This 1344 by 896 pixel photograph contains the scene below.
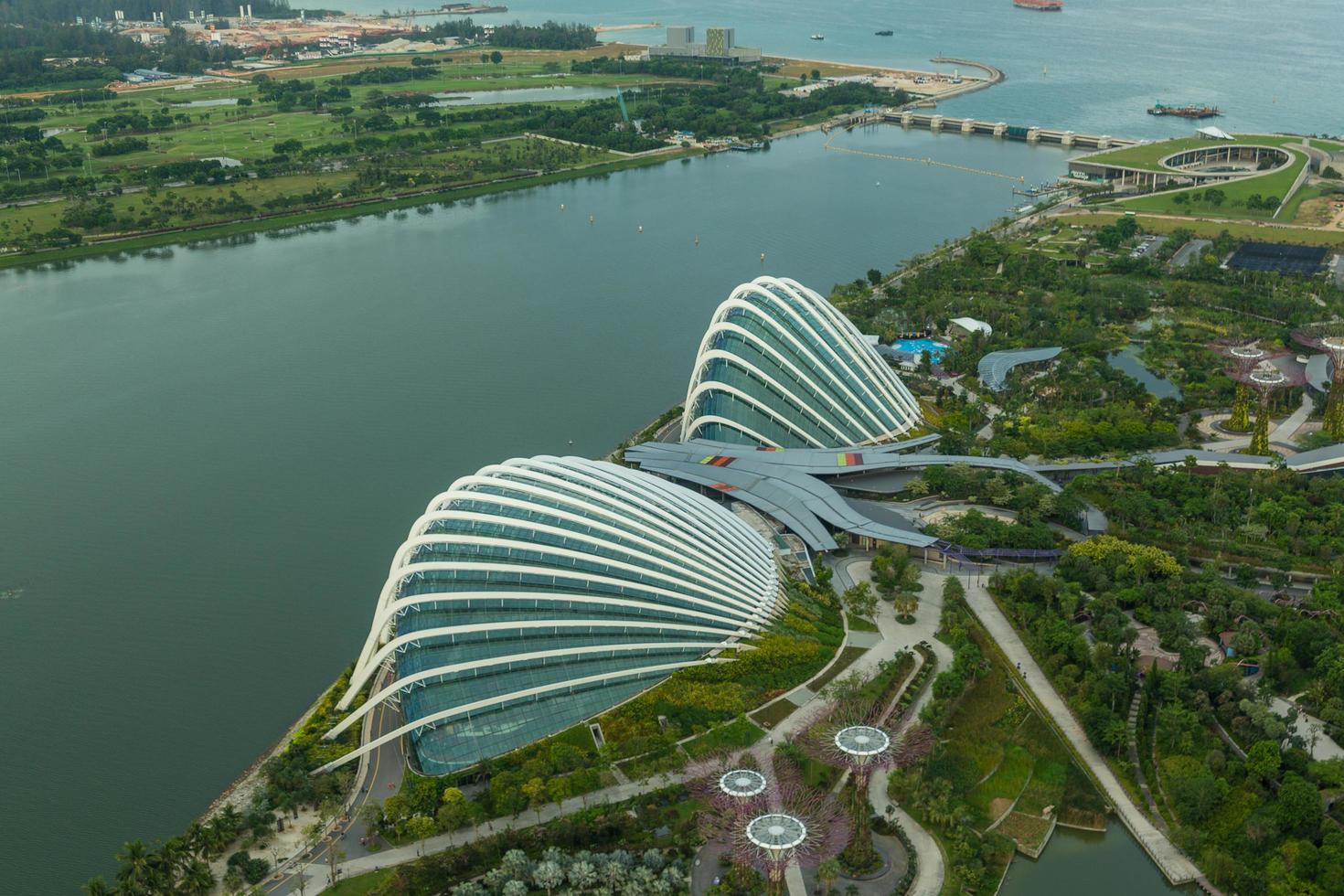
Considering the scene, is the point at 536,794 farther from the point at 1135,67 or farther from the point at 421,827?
the point at 1135,67

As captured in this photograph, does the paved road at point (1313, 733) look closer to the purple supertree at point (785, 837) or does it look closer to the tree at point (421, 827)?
the purple supertree at point (785, 837)

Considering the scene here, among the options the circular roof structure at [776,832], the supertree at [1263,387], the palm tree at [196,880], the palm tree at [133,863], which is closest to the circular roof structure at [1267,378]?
the supertree at [1263,387]

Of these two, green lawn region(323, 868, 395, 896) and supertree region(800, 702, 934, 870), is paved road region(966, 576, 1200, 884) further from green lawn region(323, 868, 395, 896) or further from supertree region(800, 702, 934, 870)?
green lawn region(323, 868, 395, 896)

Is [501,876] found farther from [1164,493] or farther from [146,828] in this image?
[1164,493]

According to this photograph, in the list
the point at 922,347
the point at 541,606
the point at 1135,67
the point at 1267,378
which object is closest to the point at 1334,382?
the point at 1267,378

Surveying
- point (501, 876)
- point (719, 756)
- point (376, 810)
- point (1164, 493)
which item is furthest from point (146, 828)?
point (1164, 493)

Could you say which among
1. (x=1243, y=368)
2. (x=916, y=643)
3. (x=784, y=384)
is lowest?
(x=916, y=643)
